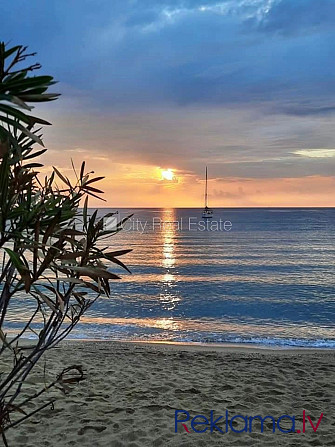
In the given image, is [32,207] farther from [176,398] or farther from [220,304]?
[220,304]

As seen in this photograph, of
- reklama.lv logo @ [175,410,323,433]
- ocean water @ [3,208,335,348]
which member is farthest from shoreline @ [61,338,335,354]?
reklama.lv logo @ [175,410,323,433]

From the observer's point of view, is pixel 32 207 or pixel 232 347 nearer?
pixel 32 207

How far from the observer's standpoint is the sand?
4.06m

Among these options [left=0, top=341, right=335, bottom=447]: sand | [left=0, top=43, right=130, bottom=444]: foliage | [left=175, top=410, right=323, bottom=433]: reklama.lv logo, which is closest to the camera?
[left=0, top=43, right=130, bottom=444]: foliage

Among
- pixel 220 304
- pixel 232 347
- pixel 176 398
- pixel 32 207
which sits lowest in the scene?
pixel 220 304

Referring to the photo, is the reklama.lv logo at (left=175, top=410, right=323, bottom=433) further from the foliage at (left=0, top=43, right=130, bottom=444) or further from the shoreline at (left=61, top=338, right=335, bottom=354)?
the shoreline at (left=61, top=338, right=335, bottom=354)

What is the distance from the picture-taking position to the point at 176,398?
17.0ft

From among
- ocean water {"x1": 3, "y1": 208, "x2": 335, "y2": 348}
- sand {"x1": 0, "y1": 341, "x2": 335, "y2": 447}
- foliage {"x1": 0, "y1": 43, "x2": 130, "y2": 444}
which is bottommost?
ocean water {"x1": 3, "y1": 208, "x2": 335, "y2": 348}

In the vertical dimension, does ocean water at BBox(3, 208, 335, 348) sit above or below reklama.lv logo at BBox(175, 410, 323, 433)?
below

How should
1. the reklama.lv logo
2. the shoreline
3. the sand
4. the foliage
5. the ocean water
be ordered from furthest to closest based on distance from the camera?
1. the ocean water
2. the shoreline
3. the reklama.lv logo
4. the sand
5. the foliage

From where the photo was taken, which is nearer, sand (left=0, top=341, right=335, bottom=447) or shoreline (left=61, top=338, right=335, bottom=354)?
sand (left=0, top=341, right=335, bottom=447)

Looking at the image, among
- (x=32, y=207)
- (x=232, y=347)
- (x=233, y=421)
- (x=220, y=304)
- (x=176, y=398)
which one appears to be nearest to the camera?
(x=32, y=207)

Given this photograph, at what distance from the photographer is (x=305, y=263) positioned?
29.4 m

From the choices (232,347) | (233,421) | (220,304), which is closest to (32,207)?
(233,421)
